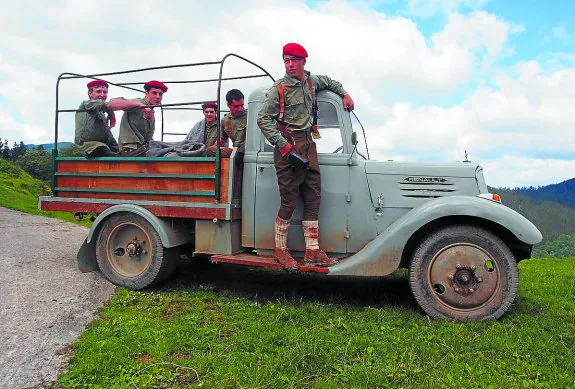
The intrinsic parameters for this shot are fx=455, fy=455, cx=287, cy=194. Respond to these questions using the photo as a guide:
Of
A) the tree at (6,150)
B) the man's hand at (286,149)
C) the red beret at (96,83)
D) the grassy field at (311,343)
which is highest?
the tree at (6,150)

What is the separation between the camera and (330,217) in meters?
4.93

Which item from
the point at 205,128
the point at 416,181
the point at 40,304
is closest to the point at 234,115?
the point at 205,128

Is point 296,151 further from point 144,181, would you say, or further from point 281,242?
point 144,181

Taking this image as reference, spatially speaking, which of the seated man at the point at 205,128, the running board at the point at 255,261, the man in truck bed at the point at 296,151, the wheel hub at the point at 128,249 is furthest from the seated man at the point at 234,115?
the wheel hub at the point at 128,249

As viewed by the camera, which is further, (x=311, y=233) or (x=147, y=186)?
(x=147, y=186)

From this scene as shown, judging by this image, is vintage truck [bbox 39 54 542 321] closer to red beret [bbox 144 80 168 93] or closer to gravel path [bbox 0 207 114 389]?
gravel path [bbox 0 207 114 389]

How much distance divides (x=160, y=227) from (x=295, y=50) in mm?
2503

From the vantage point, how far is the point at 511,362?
340 cm

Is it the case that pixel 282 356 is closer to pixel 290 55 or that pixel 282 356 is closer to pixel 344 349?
pixel 344 349

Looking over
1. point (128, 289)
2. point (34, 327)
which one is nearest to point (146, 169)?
point (128, 289)

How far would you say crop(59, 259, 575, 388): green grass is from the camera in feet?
10.3

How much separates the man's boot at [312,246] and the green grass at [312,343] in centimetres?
46

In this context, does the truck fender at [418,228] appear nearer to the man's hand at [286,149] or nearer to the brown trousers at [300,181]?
the brown trousers at [300,181]

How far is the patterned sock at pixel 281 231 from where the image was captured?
189 inches
